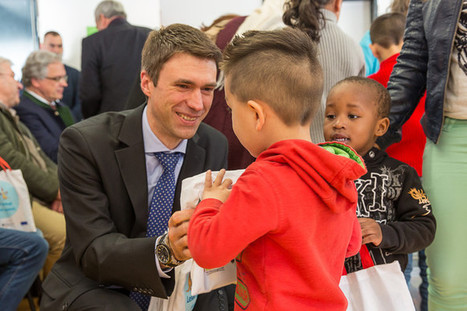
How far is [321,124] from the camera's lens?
2.42 metres

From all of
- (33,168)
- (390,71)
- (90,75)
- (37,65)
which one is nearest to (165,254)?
(390,71)

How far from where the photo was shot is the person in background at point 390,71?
2.62 meters

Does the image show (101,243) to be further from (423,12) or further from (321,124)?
(423,12)

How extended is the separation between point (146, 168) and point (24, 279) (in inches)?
56.1

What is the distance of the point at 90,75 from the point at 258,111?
10.4 ft

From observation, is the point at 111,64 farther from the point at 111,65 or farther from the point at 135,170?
the point at 135,170

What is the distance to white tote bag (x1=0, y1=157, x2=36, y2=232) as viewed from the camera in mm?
2855

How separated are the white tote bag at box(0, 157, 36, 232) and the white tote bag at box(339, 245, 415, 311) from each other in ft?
6.24

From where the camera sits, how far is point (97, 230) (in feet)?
5.75

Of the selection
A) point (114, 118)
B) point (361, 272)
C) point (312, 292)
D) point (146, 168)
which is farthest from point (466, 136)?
point (114, 118)

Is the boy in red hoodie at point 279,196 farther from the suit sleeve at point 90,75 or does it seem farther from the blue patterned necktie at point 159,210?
the suit sleeve at point 90,75

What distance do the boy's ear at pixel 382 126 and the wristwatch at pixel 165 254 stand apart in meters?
0.89

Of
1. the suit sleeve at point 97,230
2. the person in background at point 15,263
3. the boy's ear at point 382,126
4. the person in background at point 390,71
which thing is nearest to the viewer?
the suit sleeve at point 97,230

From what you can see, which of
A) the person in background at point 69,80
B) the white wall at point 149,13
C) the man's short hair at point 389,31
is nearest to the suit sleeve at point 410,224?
the man's short hair at point 389,31
